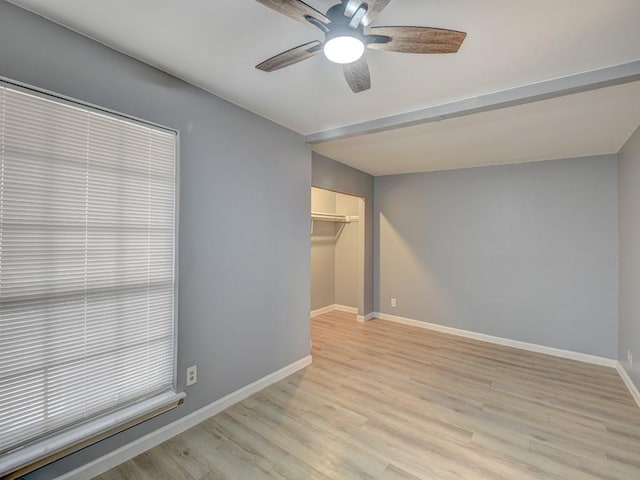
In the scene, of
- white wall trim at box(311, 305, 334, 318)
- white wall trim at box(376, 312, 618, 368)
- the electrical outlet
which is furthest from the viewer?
white wall trim at box(311, 305, 334, 318)

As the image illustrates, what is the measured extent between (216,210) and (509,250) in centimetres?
367

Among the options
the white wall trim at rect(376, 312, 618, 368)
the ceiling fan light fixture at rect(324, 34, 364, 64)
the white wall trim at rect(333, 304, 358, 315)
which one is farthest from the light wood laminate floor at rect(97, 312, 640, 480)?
the ceiling fan light fixture at rect(324, 34, 364, 64)

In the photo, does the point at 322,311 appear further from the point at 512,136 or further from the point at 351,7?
the point at 351,7

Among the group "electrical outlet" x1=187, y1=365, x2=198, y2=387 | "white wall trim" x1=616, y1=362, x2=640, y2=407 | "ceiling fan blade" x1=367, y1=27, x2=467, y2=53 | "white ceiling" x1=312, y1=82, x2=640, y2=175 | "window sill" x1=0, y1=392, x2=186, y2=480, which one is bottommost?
"white wall trim" x1=616, y1=362, x2=640, y2=407

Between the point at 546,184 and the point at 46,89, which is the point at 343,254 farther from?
the point at 46,89

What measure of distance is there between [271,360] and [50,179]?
84.1 inches

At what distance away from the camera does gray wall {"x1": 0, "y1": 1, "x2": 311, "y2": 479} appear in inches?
63.6

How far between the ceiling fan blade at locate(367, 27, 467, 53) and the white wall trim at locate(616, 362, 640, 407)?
3275mm

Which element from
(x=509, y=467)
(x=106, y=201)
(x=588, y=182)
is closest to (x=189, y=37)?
(x=106, y=201)

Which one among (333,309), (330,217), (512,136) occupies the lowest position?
(333,309)

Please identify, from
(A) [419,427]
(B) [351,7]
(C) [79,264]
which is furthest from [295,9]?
(A) [419,427]

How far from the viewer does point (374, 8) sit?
120 cm

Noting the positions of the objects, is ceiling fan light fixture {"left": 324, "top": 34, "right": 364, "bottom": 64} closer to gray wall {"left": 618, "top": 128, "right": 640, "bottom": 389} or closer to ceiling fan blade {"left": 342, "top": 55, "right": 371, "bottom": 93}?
ceiling fan blade {"left": 342, "top": 55, "right": 371, "bottom": 93}

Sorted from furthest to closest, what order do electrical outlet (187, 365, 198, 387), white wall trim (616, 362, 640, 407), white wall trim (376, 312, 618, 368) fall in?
white wall trim (376, 312, 618, 368) < white wall trim (616, 362, 640, 407) < electrical outlet (187, 365, 198, 387)
